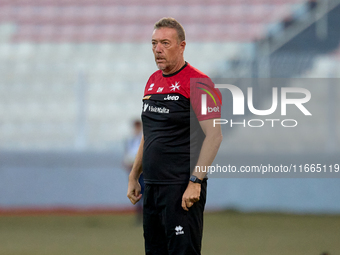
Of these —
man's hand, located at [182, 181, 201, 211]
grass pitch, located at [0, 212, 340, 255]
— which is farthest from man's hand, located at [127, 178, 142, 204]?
grass pitch, located at [0, 212, 340, 255]

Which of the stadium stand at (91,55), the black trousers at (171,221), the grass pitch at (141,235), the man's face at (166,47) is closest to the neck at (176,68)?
the man's face at (166,47)

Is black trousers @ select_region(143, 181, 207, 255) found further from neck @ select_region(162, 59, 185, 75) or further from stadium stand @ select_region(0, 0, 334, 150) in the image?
stadium stand @ select_region(0, 0, 334, 150)

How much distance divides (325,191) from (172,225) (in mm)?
6270

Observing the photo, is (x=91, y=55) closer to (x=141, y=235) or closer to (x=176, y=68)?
(x=141, y=235)

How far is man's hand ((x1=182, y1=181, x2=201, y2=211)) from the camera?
237cm

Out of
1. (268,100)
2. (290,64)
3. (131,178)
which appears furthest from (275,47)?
(131,178)

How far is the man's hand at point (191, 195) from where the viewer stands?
2367 mm

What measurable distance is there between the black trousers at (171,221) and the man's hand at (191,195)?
6 centimetres

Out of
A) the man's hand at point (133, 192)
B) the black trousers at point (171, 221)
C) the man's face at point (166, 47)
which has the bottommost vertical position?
the black trousers at point (171, 221)

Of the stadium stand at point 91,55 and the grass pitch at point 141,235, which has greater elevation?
the stadium stand at point 91,55

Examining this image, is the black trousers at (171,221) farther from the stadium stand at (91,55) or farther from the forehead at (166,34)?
the stadium stand at (91,55)

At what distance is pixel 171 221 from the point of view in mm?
2428

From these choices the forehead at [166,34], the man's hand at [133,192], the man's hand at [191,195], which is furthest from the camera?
the man's hand at [133,192]

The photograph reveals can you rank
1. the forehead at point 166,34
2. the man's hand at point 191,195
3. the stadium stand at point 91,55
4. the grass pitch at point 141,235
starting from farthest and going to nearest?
the stadium stand at point 91,55
the grass pitch at point 141,235
the forehead at point 166,34
the man's hand at point 191,195
